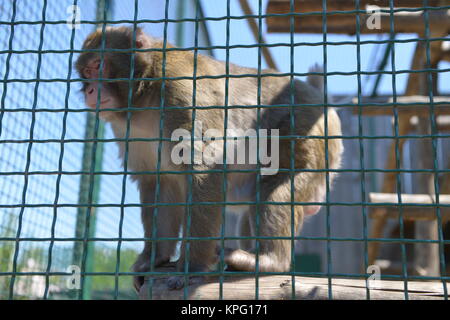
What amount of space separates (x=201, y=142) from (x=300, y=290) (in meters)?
1.22

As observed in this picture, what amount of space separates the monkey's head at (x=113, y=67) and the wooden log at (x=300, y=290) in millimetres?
1467

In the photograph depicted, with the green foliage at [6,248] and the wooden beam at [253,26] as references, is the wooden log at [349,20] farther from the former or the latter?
the green foliage at [6,248]

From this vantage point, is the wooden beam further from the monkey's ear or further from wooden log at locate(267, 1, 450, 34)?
the monkey's ear

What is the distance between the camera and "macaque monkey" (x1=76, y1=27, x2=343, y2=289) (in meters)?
3.36

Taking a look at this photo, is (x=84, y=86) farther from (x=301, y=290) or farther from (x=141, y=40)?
(x=301, y=290)

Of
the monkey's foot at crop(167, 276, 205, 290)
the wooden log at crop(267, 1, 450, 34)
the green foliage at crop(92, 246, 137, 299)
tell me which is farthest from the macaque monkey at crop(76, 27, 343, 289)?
the green foliage at crop(92, 246, 137, 299)

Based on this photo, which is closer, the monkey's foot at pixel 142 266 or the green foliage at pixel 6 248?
the monkey's foot at pixel 142 266

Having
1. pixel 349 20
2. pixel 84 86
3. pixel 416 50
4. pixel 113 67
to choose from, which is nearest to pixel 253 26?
pixel 349 20

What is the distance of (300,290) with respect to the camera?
2.75 metres

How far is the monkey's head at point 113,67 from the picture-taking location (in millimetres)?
3666

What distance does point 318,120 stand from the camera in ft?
14.3

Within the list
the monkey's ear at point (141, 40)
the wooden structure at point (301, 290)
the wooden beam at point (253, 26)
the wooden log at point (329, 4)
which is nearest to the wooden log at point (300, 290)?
the wooden structure at point (301, 290)
